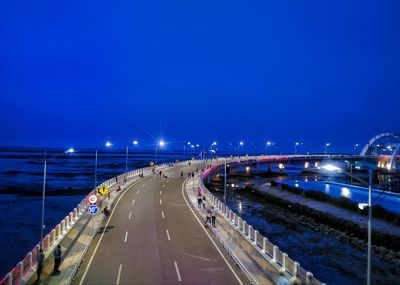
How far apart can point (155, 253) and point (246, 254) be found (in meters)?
5.65

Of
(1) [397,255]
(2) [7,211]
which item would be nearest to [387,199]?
(1) [397,255]

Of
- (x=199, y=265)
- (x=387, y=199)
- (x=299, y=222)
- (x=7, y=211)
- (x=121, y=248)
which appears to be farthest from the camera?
(x=387, y=199)

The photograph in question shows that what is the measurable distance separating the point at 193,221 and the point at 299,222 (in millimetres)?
19627

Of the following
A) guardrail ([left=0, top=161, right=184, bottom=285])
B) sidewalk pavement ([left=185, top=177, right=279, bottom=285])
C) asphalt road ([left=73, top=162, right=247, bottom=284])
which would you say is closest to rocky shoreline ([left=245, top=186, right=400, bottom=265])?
sidewalk pavement ([left=185, top=177, right=279, bottom=285])

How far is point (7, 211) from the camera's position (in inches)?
2080

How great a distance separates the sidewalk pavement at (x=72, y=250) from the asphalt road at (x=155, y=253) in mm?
473

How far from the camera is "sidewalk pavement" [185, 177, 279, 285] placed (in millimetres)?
18062

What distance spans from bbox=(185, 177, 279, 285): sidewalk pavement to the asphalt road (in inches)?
23.3

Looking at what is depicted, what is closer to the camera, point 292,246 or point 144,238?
point 144,238

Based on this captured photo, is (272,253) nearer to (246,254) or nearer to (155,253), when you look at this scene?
(246,254)

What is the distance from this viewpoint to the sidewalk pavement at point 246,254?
59.3 ft

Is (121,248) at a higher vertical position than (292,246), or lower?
higher

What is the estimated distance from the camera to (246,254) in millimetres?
21828

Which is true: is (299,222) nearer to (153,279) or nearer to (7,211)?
(153,279)
